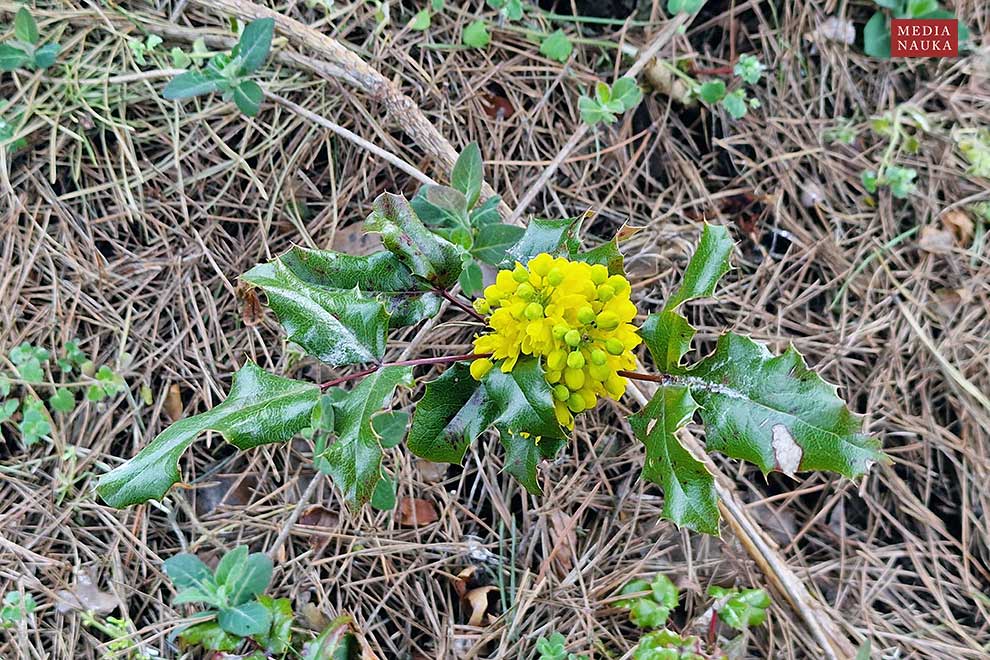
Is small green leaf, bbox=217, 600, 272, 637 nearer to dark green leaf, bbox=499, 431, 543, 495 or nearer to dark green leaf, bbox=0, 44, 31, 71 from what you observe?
dark green leaf, bbox=499, 431, 543, 495

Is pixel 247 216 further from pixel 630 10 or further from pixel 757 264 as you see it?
pixel 757 264

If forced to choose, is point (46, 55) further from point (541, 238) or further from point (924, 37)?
point (924, 37)

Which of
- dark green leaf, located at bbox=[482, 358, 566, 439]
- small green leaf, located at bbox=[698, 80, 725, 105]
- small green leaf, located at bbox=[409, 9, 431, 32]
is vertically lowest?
dark green leaf, located at bbox=[482, 358, 566, 439]

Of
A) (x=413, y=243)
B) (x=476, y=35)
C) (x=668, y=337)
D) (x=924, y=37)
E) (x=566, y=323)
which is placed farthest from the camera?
(x=924, y=37)

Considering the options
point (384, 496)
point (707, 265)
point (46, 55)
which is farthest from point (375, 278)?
point (46, 55)

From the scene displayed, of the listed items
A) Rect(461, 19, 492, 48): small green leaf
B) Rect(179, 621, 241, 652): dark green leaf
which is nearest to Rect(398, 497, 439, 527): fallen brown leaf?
Rect(179, 621, 241, 652): dark green leaf

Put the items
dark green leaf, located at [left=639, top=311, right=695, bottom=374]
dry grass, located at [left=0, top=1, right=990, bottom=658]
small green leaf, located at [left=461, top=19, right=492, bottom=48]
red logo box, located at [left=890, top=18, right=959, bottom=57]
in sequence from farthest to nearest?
red logo box, located at [left=890, top=18, right=959, bottom=57], small green leaf, located at [left=461, top=19, right=492, bottom=48], dry grass, located at [left=0, top=1, right=990, bottom=658], dark green leaf, located at [left=639, top=311, right=695, bottom=374]
